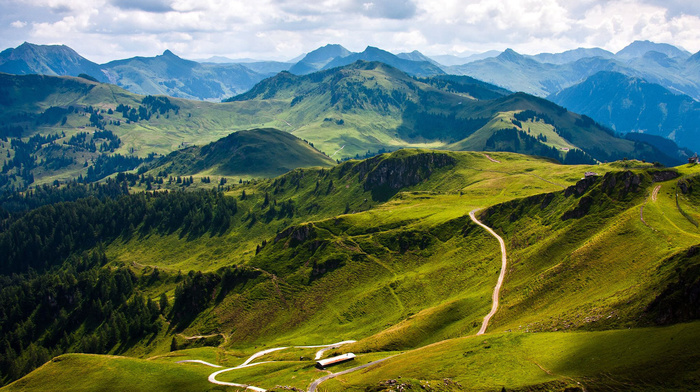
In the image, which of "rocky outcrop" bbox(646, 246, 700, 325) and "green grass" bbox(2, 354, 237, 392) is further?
"green grass" bbox(2, 354, 237, 392)

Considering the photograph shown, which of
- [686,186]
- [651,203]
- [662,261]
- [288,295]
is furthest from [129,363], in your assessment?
[686,186]

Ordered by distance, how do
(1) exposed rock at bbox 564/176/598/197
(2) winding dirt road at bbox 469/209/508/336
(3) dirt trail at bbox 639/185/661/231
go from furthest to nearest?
(1) exposed rock at bbox 564/176/598/197, (3) dirt trail at bbox 639/185/661/231, (2) winding dirt road at bbox 469/209/508/336

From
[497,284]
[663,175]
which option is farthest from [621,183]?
[497,284]

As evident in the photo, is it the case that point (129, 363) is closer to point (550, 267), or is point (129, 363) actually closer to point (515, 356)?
point (515, 356)

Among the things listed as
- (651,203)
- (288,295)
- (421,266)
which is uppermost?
(651,203)

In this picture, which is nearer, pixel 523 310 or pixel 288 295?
pixel 523 310

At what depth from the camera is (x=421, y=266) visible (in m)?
188

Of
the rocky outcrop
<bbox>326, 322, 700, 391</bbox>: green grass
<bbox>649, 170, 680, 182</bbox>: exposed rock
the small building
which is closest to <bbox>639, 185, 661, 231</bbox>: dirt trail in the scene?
<bbox>649, 170, 680, 182</bbox>: exposed rock

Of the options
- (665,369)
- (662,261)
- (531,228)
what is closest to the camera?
(665,369)

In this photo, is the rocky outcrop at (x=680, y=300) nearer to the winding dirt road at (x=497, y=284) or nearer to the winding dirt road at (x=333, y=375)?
the winding dirt road at (x=497, y=284)

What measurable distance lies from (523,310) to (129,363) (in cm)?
11416

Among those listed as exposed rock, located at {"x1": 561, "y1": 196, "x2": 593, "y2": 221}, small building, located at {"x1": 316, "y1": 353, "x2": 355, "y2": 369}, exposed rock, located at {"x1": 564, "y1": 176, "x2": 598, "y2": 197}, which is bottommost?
small building, located at {"x1": 316, "y1": 353, "x2": 355, "y2": 369}

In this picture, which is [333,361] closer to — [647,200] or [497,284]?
[497,284]

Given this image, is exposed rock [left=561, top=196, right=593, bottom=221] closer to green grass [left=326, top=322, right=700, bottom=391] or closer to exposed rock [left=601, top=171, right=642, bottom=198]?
exposed rock [left=601, top=171, right=642, bottom=198]
